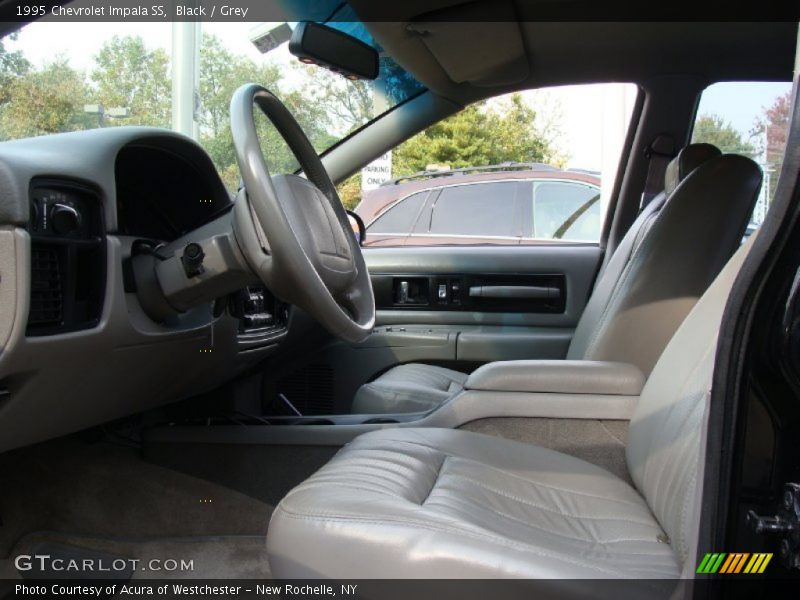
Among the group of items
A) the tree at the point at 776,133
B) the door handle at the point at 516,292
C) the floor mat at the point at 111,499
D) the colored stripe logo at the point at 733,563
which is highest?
the tree at the point at 776,133

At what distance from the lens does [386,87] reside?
2514 mm

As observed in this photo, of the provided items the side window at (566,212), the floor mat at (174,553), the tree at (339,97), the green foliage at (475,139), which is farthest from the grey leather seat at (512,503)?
the side window at (566,212)

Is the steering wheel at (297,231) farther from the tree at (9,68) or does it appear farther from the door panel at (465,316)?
the door panel at (465,316)

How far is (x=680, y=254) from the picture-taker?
1803 millimetres

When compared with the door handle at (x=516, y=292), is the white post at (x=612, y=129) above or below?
above

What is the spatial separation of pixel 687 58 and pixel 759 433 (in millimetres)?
1939

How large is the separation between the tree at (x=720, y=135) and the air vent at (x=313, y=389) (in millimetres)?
1499

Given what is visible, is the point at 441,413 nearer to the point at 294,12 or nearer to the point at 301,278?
the point at 301,278

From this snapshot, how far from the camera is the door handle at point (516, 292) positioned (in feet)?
9.64

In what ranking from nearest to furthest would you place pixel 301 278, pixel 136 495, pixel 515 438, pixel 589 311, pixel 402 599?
pixel 402 599
pixel 301 278
pixel 515 438
pixel 136 495
pixel 589 311

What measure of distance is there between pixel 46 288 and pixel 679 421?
1107 mm

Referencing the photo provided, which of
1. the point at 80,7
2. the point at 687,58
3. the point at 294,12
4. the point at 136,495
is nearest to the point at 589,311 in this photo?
the point at 687,58

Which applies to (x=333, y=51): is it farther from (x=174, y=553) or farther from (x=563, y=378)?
(x=174, y=553)

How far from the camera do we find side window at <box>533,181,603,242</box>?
10.3ft
